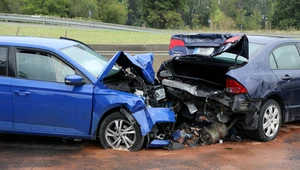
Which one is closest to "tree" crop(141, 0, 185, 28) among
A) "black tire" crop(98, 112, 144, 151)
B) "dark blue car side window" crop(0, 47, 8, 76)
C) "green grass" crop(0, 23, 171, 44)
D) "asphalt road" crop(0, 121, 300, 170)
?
"green grass" crop(0, 23, 171, 44)

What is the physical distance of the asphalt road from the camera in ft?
15.5

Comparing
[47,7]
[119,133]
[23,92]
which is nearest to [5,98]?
[23,92]

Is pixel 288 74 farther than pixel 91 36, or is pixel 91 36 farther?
pixel 91 36

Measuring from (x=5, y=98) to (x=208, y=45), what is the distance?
296cm

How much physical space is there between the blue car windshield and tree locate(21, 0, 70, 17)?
62.5m

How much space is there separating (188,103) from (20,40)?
108 inches

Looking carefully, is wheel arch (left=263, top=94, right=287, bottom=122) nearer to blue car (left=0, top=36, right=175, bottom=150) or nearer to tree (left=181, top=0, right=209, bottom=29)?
blue car (left=0, top=36, right=175, bottom=150)

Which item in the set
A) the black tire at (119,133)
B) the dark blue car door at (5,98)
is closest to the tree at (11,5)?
the dark blue car door at (5,98)

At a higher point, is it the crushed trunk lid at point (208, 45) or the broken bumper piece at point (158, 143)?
the crushed trunk lid at point (208, 45)

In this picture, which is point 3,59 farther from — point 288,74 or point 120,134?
point 288,74

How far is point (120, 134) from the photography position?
525cm

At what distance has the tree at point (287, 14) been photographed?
6400cm

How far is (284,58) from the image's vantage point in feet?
20.6

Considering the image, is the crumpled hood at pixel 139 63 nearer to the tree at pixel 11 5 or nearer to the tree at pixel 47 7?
the tree at pixel 47 7
